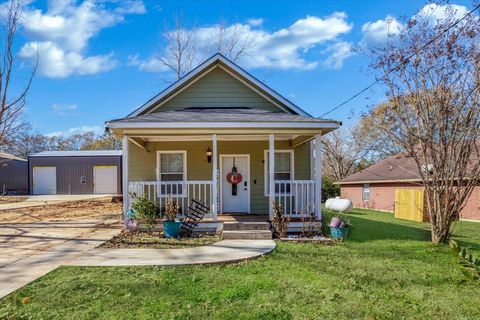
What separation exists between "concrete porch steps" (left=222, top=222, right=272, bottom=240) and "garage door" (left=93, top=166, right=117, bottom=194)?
77.7 ft

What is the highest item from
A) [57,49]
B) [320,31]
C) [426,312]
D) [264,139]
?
[320,31]

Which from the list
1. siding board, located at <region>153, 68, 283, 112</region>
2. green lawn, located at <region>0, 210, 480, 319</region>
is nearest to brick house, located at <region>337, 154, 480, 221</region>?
siding board, located at <region>153, 68, 283, 112</region>

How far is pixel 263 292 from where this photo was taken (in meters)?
4.77

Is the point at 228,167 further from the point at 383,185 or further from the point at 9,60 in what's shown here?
the point at 383,185

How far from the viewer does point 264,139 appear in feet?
37.3

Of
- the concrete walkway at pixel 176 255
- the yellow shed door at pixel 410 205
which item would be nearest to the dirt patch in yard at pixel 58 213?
the concrete walkway at pixel 176 255

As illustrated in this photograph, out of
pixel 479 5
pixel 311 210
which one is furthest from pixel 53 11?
pixel 479 5

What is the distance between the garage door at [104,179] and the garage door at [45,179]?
329 cm

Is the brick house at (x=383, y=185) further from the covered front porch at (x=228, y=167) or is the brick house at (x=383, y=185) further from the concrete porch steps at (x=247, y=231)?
the concrete porch steps at (x=247, y=231)

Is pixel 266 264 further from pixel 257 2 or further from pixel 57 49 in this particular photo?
pixel 257 2

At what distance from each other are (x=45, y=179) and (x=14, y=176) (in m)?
8.50

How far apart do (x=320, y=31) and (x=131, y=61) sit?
33.1ft

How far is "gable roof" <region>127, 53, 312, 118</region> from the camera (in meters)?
11.8

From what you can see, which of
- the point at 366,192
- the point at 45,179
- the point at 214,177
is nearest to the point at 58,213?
the point at 214,177
